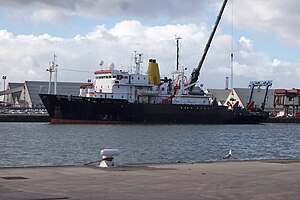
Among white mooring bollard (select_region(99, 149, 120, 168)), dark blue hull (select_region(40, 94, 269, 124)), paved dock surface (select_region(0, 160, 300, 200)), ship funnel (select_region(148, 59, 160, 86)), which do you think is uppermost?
ship funnel (select_region(148, 59, 160, 86))

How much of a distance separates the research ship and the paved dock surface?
169 feet

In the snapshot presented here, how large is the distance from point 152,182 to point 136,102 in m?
58.5

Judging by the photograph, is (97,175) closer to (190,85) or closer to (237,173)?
(237,173)

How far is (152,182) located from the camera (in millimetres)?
12070

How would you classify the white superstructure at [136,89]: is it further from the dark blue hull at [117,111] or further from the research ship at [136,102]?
the dark blue hull at [117,111]

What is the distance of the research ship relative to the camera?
66688mm

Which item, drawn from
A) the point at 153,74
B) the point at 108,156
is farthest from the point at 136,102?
the point at 108,156

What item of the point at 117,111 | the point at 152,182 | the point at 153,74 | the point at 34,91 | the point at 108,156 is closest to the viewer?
the point at 152,182

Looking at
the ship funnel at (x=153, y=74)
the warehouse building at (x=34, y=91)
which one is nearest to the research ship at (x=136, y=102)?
the ship funnel at (x=153, y=74)

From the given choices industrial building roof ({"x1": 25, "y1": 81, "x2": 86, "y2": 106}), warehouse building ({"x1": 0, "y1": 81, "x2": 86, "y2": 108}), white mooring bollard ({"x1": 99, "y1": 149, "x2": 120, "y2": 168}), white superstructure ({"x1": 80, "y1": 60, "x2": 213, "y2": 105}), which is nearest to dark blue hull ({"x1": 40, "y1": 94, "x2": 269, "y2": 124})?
white superstructure ({"x1": 80, "y1": 60, "x2": 213, "y2": 105})

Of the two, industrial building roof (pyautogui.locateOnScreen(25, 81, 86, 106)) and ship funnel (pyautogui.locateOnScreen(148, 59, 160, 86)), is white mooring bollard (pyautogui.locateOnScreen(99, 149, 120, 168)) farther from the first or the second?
industrial building roof (pyautogui.locateOnScreen(25, 81, 86, 106))

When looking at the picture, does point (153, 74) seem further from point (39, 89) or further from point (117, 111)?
point (39, 89)

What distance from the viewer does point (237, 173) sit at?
14.3m

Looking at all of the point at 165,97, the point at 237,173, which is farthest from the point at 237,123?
the point at 237,173
